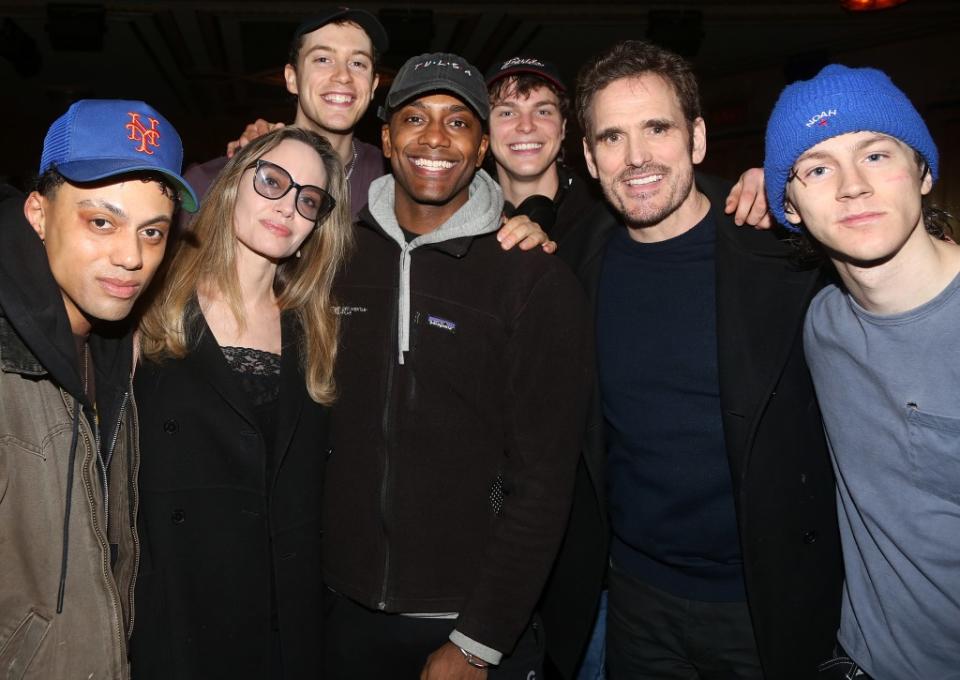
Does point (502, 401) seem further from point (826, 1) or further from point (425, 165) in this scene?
point (826, 1)

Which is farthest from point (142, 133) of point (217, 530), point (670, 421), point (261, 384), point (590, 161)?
point (670, 421)

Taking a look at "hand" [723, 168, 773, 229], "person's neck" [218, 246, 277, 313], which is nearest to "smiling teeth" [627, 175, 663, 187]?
"hand" [723, 168, 773, 229]

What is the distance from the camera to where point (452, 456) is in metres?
2.26

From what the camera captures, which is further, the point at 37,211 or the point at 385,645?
the point at 385,645

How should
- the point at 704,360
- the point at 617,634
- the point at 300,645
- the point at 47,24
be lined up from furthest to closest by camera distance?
1. the point at 47,24
2. the point at 617,634
3. the point at 704,360
4. the point at 300,645

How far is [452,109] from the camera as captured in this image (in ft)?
8.16

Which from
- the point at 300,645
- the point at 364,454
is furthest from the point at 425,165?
the point at 300,645

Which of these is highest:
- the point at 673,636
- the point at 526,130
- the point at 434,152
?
the point at 526,130

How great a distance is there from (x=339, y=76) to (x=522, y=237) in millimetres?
1656

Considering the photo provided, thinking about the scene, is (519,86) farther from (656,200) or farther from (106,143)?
(106,143)

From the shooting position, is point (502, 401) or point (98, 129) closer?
point (98, 129)

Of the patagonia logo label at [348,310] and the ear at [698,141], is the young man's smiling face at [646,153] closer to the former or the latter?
the ear at [698,141]

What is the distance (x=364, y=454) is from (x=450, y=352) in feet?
1.41

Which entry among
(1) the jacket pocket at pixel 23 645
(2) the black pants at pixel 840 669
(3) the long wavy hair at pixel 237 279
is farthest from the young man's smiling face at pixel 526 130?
(1) the jacket pocket at pixel 23 645
